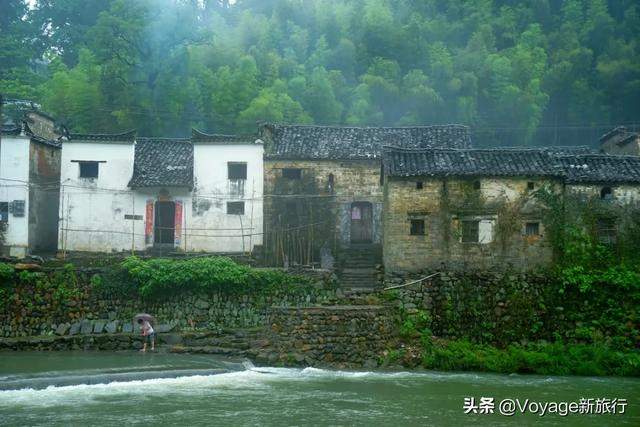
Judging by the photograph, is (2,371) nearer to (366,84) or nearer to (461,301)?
(461,301)

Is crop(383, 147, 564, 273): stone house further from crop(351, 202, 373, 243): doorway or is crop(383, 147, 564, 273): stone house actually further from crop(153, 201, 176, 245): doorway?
crop(153, 201, 176, 245): doorway

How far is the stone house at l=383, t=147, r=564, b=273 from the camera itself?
22734 mm

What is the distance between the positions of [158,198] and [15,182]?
525cm

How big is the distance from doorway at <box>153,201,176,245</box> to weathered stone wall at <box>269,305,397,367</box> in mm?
9280

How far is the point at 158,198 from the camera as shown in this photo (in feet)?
94.4

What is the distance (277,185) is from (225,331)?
Answer: 27.5 feet

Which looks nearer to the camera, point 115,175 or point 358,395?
point 358,395

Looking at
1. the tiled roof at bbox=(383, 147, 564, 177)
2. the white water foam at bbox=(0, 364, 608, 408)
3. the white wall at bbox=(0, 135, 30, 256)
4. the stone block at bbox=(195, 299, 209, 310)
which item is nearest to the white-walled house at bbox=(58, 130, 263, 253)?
the white wall at bbox=(0, 135, 30, 256)

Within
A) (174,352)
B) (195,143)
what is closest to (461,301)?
(174,352)

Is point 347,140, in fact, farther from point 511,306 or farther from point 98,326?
point 98,326

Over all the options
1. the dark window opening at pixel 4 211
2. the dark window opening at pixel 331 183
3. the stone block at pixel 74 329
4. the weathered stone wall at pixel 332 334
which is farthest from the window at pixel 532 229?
the dark window opening at pixel 4 211

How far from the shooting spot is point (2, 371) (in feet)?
56.2

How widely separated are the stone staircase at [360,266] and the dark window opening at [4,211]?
41.3 ft

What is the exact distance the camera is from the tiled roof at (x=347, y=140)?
28528 mm
